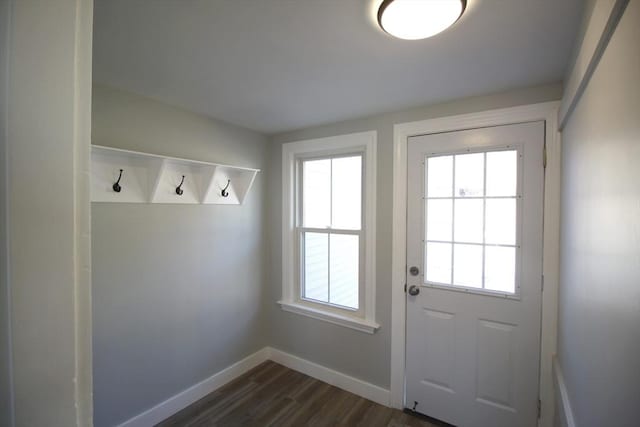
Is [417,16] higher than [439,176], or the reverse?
[417,16]

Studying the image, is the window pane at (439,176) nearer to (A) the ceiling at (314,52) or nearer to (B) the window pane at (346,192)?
(A) the ceiling at (314,52)

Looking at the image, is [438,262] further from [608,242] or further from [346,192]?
[608,242]

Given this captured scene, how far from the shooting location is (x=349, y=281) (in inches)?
93.8

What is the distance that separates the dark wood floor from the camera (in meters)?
1.96

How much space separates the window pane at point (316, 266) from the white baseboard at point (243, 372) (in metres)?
0.62

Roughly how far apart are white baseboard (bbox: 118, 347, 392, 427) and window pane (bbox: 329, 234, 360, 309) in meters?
0.60

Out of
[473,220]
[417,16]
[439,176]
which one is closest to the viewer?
[417,16]

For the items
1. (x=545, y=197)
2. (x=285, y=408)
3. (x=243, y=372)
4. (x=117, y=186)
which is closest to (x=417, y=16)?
(x=545, y=197)

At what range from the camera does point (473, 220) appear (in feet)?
6.00

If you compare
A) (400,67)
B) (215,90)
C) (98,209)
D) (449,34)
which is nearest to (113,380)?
(98,209)

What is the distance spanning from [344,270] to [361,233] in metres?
0.37

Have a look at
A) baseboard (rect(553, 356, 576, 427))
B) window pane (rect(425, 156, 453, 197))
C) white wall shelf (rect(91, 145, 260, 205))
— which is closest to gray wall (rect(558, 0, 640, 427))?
baseboard (rect(553, 356, 576, 427))

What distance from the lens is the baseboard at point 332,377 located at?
7.07 feet

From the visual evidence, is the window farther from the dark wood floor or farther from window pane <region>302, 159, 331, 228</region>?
the dark wood floor
